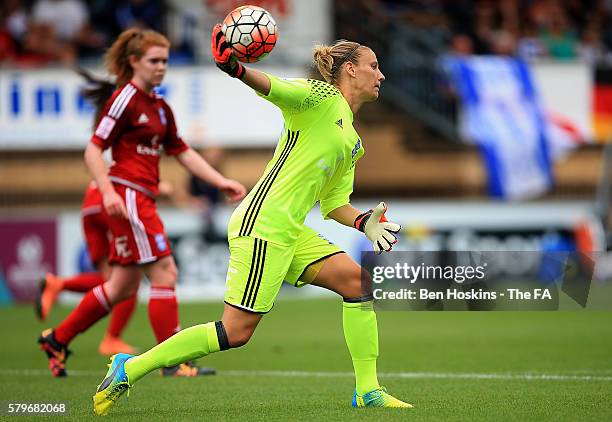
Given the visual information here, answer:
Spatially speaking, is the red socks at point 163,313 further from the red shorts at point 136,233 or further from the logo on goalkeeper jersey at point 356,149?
the logo on goalkeeper jersey at point 356,149

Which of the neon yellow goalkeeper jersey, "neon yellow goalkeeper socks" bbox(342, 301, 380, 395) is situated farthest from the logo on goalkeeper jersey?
"neon yellow goalkeeper socks" bbox(342, 301, 380, 395)

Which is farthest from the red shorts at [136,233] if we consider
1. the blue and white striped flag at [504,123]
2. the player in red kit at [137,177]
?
the blue and white striped flag at [504,123]

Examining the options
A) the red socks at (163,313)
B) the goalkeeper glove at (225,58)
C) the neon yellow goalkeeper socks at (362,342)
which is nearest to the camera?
the goalkeeper glove at (225,58)

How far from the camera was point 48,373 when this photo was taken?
9.46m

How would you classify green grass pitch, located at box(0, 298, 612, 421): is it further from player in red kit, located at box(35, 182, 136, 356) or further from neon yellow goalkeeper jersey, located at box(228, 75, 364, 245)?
neon yellow goalkeeper jersey, located at box(228, 75, 364, 245)

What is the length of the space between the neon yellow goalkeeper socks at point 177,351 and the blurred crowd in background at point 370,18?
536 inches

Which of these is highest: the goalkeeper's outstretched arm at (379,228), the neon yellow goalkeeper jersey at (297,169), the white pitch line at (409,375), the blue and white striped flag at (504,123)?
the neon yellow goalkeeper jersey at (297,169)

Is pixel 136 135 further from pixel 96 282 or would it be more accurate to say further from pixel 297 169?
pixel 297 169

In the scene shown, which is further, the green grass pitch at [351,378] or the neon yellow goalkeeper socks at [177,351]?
the green grass pitch at [351,378]

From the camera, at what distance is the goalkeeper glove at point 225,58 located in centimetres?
615

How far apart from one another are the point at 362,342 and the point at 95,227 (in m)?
4.55

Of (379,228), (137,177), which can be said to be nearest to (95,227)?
(137,177)

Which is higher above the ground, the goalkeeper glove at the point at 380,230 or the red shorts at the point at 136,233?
the goalkeeper glove at the point at 380,230

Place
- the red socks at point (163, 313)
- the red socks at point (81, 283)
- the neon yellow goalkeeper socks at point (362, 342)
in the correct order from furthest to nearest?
the red socks at point (81, 283) → the red socks at point (163, 313) → the neon yellow goalkeeper socks at point (362, 342)
